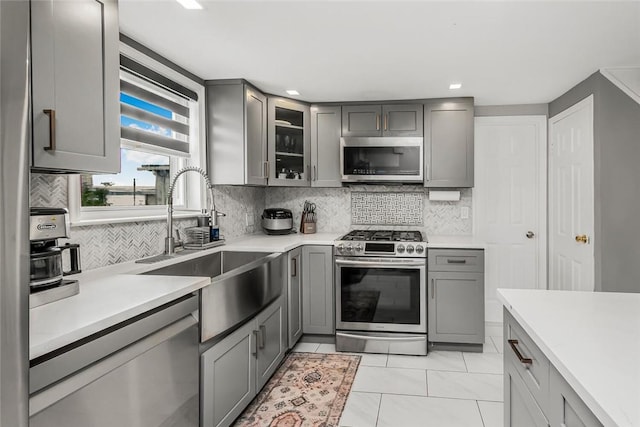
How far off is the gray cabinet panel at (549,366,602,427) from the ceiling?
69.2 inches

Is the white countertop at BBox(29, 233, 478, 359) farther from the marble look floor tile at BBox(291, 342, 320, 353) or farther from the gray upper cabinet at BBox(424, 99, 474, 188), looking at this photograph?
the gray upper cabinet at BBox(424, 99, 474, 188)

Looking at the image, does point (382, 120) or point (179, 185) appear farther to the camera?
point (382, 120)

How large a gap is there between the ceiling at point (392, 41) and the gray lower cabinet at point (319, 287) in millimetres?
1470

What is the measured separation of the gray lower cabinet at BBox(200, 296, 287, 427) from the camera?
2.00m

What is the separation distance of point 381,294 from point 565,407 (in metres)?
2.61

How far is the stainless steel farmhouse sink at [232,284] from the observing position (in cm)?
202

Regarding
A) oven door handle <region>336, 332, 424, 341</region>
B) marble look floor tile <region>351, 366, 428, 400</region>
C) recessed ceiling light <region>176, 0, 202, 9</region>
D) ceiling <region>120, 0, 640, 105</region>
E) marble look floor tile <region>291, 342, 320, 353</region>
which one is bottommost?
marble look floor tile <region>351, 366, 428, 400</region>

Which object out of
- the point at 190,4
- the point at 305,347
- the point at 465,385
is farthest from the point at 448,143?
the point at 190,4

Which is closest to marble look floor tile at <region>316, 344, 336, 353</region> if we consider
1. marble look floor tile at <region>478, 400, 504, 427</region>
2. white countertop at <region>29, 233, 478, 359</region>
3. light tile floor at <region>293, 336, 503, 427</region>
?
light tile floor at <region>293, 336, 503, 427</region>

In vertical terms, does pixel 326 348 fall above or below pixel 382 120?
below

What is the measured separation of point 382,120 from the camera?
400 centimetres

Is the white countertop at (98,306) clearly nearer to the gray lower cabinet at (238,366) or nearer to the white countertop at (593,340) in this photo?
the gray lower cabinet at (238,366)

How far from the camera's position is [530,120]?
4.16 metres

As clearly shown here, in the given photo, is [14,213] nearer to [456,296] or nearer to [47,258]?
[47,258]
